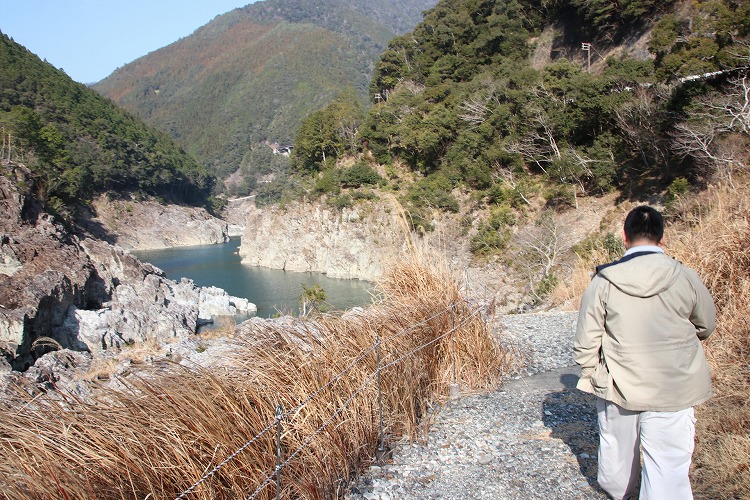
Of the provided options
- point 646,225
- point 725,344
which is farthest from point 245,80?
point 646,225

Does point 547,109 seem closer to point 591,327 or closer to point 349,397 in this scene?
point 349,397

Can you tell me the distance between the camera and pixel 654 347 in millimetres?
1968

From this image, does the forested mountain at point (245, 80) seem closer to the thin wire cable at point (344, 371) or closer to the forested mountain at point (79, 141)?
the forested mountain at point (79, 141)

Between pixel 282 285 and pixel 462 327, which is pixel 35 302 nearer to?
pixel 282 285

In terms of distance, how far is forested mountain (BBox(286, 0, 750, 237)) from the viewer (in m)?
17.7

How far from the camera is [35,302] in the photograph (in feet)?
64.5

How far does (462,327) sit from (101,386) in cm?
253

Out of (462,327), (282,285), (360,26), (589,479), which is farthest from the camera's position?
(360,26)

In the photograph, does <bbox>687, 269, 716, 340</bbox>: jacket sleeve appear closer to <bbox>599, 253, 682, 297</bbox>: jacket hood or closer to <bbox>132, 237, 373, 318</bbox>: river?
<bbox>599, 253, 682, 297</bbox>: jacket hood

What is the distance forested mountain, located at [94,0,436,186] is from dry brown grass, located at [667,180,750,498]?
91623mm

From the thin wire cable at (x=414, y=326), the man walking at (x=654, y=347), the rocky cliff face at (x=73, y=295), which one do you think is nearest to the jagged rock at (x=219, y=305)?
the rocky cliff face at (x=73, y=295)

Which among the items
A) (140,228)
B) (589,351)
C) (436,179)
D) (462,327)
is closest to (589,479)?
(589,351)

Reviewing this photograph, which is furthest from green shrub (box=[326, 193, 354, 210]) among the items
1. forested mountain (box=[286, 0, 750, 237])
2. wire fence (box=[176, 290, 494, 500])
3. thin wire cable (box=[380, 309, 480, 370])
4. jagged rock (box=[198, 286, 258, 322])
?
thin wire cable (box=[380, 309, 480, 370])

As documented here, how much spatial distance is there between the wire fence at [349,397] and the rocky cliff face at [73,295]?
1761cm
